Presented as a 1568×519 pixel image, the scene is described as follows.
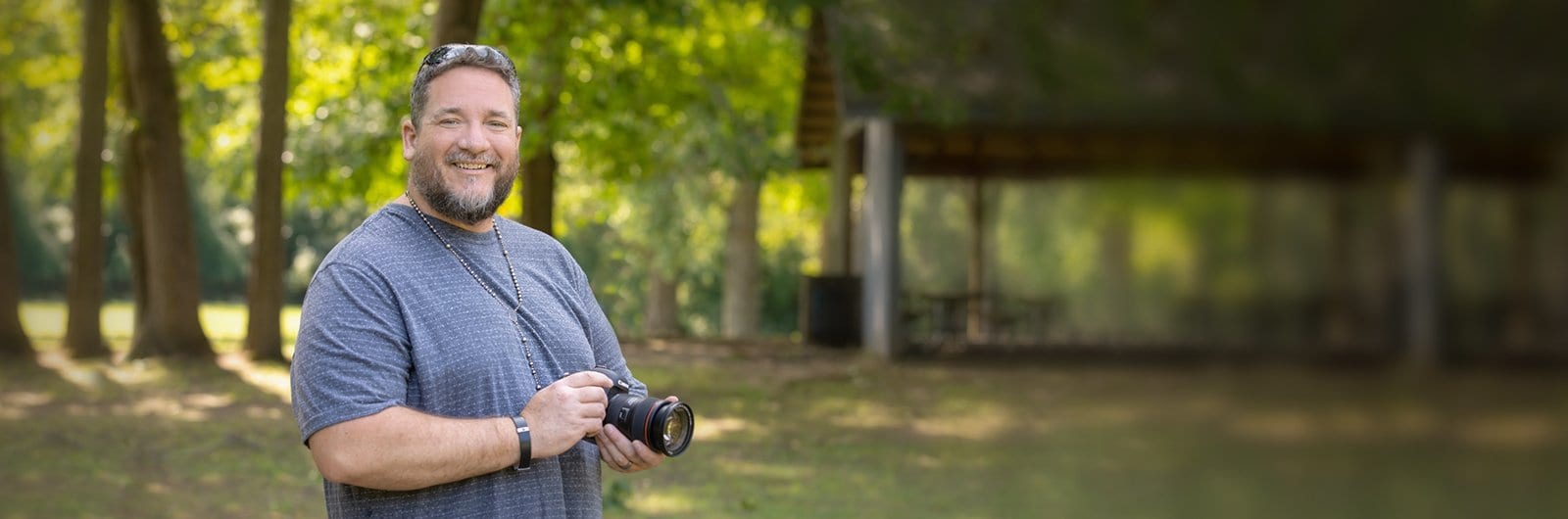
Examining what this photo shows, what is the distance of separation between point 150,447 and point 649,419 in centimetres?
792

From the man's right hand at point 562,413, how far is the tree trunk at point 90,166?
14.2 meters

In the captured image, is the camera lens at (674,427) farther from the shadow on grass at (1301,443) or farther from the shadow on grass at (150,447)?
the shadow on grass at (150,447)

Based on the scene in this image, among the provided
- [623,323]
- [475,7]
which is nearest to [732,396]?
[475,7]

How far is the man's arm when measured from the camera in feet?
7.04

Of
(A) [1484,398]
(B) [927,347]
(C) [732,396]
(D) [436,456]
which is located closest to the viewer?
(A) [1484,398]

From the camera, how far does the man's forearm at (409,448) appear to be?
2145 mm

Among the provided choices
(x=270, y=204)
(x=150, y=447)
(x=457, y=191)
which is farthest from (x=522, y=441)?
(x=270, y=204)

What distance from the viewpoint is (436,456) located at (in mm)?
2193

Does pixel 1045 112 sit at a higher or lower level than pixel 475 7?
lower

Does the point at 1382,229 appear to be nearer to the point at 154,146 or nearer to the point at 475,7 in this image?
the point at 475,7

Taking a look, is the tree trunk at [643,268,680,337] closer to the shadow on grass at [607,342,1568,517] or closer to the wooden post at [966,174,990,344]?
the wooden post at [966,174,990,344]

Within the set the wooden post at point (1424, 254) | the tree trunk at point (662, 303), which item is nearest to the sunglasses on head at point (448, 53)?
the wooden post at point (1424, 254)

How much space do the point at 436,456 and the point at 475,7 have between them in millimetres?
7773

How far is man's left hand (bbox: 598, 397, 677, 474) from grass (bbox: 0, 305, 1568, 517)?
2.13 feet
